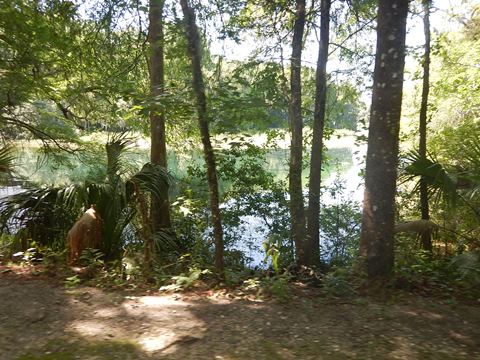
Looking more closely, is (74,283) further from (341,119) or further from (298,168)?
(341,119)

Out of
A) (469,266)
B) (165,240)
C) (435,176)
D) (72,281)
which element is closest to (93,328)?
(72,281)

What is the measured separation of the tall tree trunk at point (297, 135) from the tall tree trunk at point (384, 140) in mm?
3379

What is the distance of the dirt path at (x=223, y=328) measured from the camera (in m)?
3.17

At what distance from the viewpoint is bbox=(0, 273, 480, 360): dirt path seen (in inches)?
125

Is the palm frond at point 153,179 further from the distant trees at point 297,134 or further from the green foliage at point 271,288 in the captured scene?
the distant trees at point 297,134

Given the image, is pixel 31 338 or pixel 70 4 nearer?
pixel 31 338

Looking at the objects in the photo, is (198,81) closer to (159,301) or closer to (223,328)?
(159,301)

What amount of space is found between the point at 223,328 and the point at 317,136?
5.50 meters

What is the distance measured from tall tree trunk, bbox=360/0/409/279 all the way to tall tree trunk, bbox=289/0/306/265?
11.1ft

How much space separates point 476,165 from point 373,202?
49.9 inches

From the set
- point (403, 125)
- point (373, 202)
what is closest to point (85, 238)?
point (373, 202)

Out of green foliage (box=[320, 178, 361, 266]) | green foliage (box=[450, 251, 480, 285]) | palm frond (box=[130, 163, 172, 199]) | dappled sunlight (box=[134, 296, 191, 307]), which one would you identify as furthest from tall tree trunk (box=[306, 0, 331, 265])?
dappled sunlight (box=[134, 296, 191, 307])

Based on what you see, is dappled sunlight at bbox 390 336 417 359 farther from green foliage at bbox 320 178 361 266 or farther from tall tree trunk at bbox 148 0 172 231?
green foliage at bbox 320 178 361 266

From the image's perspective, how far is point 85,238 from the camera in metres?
5.50
